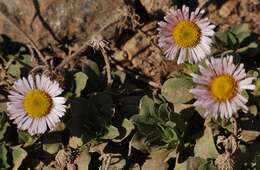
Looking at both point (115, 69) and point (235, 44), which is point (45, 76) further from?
point (235, 44)

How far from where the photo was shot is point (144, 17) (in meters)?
6.24

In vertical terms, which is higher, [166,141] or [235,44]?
[235,44]

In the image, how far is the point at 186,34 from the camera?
5.38 metres

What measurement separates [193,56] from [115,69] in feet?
3.52

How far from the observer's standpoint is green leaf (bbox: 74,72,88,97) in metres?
5.74

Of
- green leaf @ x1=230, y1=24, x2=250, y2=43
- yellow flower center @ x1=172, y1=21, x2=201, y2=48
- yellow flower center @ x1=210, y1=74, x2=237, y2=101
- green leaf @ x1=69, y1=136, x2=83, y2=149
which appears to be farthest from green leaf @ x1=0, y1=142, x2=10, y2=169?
green leaf @ x1=230, y1=24, x2=250, y2=43

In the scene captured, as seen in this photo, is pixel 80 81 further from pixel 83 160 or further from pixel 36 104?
pixel 83 160

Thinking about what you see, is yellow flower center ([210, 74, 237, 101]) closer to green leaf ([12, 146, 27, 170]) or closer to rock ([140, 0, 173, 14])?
rock ([140, 0, 173, 14])

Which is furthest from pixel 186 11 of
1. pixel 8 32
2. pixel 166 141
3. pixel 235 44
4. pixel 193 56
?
pixel 8 32

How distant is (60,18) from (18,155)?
140cm

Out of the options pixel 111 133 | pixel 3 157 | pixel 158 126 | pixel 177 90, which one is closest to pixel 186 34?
pixel 177 90

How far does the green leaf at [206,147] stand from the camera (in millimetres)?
5211

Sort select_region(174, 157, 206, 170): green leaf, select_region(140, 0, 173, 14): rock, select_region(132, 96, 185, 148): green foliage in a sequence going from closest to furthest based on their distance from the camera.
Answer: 1. select_region(174, 157, 206, 170): green leaf
2. select_region(132, 96, 185, 148): green foliage
3. select_region(140, 0, 173, 14): rock

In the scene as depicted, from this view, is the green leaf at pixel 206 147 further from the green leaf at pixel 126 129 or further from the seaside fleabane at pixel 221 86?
the green leaf at pixel 126 129
